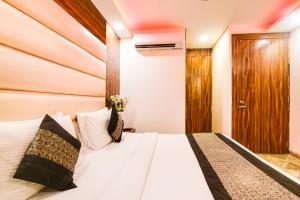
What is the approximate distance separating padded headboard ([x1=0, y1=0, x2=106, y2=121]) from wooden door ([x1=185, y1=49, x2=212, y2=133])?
3.21 m

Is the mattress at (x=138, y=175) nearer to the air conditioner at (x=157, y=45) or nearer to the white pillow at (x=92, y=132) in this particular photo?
the white pillow at (x=92, y=132)

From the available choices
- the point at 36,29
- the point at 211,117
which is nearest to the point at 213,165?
the point at 36,29

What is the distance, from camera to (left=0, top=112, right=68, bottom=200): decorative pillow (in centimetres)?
79

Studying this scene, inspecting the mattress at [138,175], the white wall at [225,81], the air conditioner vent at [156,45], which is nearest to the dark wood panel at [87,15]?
the air conditioner vent at [156,45]

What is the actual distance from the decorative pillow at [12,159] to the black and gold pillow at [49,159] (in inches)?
1.4

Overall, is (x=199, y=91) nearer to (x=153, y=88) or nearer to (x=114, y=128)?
(x=153, y=88)

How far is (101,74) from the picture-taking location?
2484mm

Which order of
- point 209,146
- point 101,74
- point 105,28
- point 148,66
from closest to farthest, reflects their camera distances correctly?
point 209,146, point 101,74, point 105,28, point 148,66

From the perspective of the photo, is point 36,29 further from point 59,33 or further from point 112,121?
point 112,121

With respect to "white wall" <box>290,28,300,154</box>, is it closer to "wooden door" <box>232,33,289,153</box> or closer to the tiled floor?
"wooden door" <box>232,33,289,153</box>

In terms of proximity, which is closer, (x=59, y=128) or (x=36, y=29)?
(x=59, y=128)

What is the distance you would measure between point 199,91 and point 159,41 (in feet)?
6.45

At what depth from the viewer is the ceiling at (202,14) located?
2.53 metres

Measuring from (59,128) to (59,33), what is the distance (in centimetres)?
91
